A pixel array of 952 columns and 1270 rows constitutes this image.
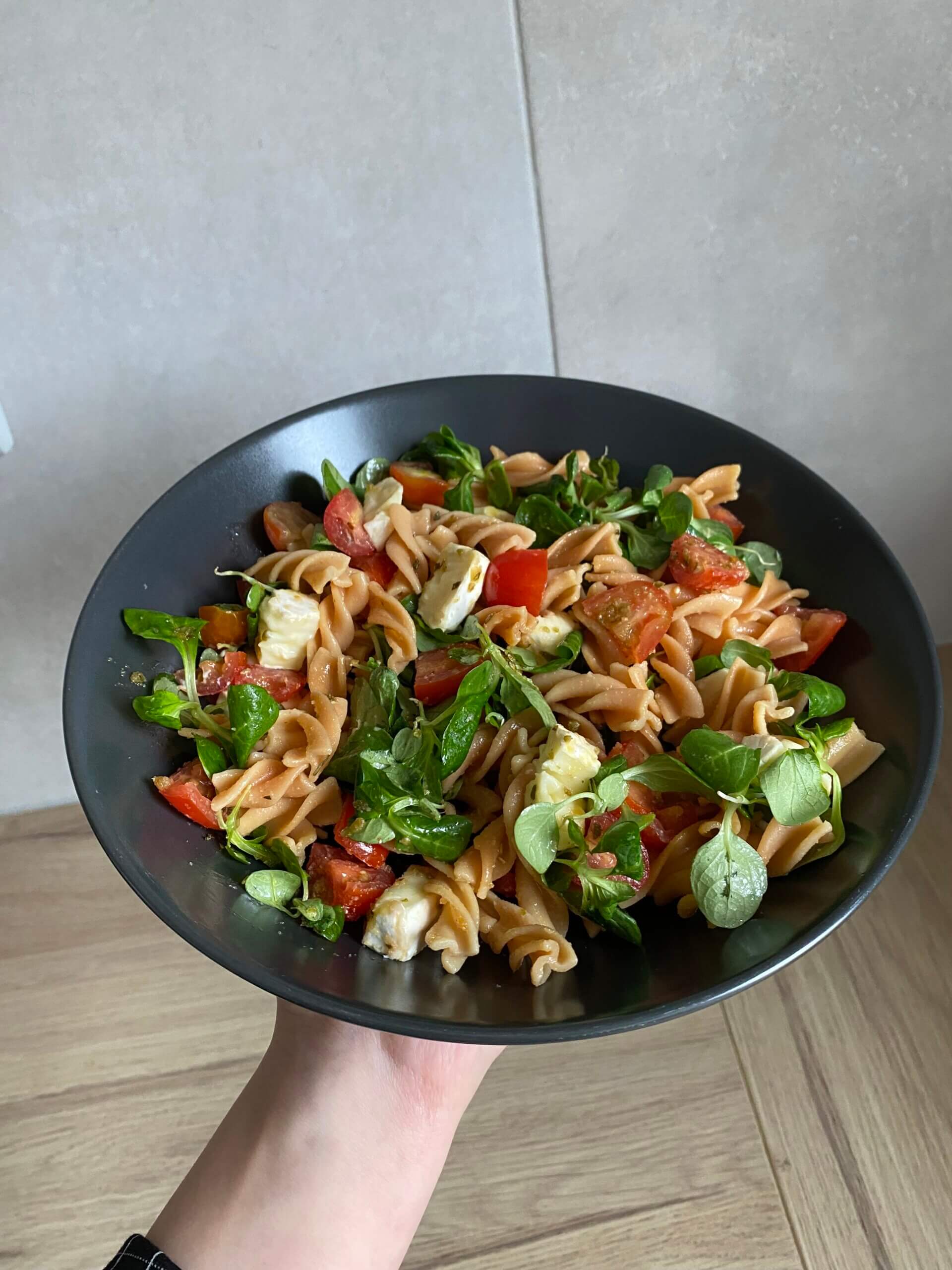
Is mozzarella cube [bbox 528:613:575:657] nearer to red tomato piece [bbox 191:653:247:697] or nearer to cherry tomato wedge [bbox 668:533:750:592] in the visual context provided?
cherry tomato wedge [bbox 668:533:750:592]

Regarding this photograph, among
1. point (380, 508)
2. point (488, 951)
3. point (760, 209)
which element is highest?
point (760, 209)

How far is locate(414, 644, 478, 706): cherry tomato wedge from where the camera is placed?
98 centimetres

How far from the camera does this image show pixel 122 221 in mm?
1306

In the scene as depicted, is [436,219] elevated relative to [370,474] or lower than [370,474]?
elevated

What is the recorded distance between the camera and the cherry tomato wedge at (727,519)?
45.5 inches

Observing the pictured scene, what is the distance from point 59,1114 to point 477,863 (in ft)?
3.28

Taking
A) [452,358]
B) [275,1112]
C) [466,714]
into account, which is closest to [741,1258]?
[275,1112]

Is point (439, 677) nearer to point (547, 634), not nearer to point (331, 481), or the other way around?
point (547, 634)

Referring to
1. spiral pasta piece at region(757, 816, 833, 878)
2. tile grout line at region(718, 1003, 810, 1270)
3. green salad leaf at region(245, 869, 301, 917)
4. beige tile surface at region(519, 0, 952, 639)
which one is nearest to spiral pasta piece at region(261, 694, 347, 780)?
green salad leaf at region(245, 869, 301, 917)

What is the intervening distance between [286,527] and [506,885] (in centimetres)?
47

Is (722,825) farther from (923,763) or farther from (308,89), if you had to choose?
(308,89)

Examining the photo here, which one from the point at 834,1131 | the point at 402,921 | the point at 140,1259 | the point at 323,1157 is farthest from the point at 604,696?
the point at 834,1131

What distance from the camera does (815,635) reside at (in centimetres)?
105

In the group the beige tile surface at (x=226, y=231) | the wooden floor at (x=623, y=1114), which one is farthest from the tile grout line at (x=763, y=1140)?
the beige tile surface at (x=226, y=231)
